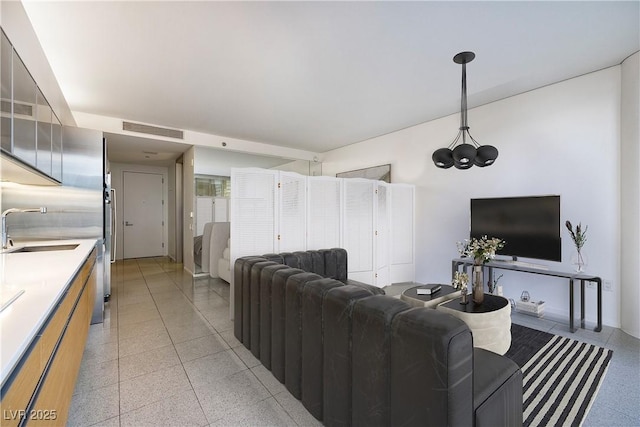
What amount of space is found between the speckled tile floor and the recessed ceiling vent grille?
297 centimetres

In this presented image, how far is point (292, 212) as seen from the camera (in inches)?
146

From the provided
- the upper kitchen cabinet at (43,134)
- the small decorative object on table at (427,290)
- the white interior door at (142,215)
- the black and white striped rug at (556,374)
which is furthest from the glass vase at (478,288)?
the white interior door at (142,215)

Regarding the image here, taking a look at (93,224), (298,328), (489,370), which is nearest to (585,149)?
(489,370)

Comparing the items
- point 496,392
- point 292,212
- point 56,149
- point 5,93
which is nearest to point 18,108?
point 5,93

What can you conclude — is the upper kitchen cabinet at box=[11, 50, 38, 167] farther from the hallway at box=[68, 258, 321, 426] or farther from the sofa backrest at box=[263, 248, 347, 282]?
the sofa backrest at box=[263, 248, 347, 282]

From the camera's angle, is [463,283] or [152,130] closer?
[463,283]

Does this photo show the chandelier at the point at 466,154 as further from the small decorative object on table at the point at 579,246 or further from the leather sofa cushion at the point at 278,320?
the leather sofa cushion at the point at 278,320

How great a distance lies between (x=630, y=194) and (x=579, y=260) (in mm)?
841

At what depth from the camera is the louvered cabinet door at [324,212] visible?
13.1 ft

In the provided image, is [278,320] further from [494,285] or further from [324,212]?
[494,285]

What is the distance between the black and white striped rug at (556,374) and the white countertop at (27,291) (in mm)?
2485

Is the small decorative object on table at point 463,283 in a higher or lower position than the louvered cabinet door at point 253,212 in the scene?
lower

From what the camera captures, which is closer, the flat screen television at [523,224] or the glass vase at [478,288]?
the glass vase at [478,288]

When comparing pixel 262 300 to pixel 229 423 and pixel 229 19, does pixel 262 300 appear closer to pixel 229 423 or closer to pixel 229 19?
pixel 229 423
